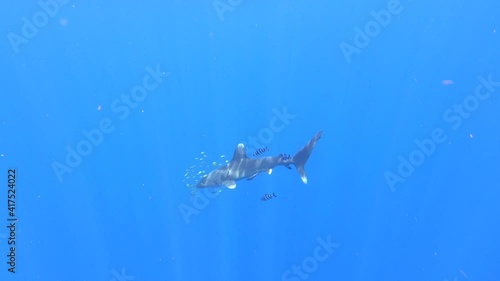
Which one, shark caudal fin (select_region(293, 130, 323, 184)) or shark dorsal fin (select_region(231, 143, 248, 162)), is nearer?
shark dorsal fin (select_region(231, 143, 248, 162))

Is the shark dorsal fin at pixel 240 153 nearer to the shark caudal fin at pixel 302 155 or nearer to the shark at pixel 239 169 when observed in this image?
the shark at pixel 239 169

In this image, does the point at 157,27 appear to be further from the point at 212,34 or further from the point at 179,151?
the point at 179,151

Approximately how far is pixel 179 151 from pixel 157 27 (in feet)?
9.30

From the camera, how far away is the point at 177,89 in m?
8.38

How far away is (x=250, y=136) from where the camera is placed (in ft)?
29.2

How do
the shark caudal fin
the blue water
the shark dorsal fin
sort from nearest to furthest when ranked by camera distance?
the shark dorsal fin, the shark caudal fin, the blue water

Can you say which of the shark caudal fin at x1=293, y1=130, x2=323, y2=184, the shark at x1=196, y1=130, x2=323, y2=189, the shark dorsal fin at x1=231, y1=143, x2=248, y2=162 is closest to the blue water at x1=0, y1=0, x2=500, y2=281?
the shark at x1=196, y1=130, x2=323, y2=189

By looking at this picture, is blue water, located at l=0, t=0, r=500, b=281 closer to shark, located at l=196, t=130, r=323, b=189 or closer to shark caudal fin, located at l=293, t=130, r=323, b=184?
shark, located at l=196, t=130, r=323, b=189

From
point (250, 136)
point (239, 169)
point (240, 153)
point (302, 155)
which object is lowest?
point (302, 155)

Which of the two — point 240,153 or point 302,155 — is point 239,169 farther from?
point 302,155

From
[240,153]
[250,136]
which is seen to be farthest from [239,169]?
[250,136]

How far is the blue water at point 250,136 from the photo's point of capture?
7.30m

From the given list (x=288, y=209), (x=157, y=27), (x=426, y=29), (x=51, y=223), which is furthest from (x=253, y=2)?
(x=51, y=223)

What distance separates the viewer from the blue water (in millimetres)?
7301
